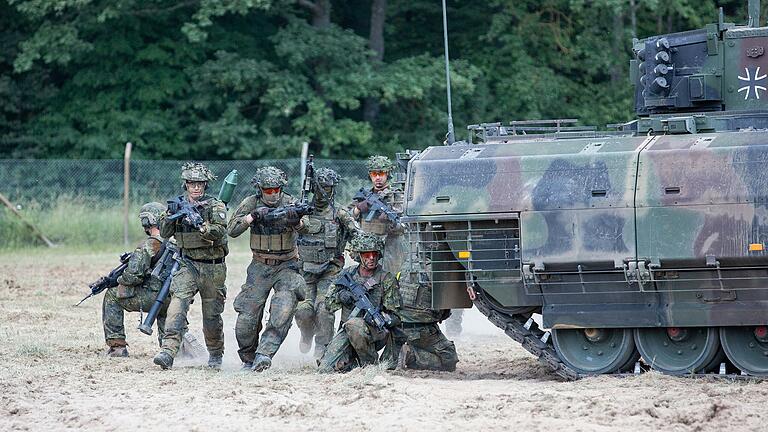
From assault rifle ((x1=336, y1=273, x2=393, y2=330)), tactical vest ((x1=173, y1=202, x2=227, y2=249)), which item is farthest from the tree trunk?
assault rifle ((x1=336, y1=273, x2=393, y2=330))

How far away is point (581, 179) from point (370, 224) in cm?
299

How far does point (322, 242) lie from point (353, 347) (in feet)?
5.63

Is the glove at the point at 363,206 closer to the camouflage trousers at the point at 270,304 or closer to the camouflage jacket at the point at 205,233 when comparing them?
the camouflage trousers at the point at 270,304

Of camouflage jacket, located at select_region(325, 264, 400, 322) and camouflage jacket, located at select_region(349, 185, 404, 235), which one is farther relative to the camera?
camouflage jacket, located at select_region(349, 185, 404, 235)

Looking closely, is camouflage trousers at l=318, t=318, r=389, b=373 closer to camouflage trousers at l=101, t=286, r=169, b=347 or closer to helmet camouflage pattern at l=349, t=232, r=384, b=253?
helmet camouflage pattern at l=349, t=232, r=384, b=253

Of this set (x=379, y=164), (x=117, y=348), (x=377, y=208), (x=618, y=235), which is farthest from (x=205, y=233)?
(x=618, y=235)

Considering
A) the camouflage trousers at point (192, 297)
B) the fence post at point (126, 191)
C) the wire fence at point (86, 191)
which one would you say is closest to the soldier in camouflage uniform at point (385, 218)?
the camouflage trousers at point (192, 297)

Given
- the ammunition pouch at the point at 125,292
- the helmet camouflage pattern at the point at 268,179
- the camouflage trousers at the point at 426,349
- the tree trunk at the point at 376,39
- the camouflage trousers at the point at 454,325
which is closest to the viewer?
the camouflage trousers at the point at 426,349

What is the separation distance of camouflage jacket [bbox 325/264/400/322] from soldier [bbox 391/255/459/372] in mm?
67

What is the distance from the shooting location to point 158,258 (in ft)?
42.8

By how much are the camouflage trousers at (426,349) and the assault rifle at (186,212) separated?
1.89 metres

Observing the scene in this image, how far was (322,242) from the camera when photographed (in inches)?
524

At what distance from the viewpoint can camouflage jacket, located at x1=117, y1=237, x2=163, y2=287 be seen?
12828 mm

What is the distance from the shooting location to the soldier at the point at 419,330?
38.7 ft
